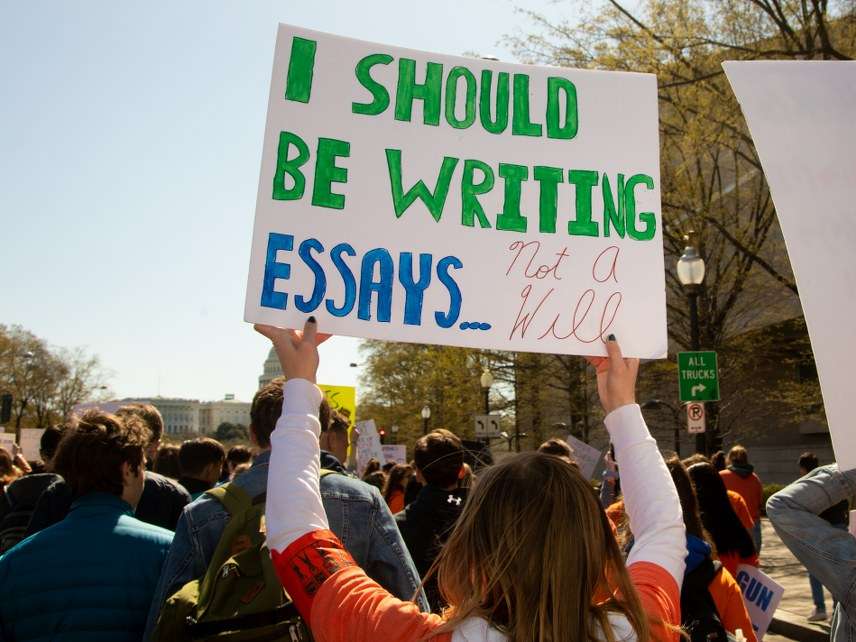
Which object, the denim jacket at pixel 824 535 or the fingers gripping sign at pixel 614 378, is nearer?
the fingers gripping sign at pixel 614 378

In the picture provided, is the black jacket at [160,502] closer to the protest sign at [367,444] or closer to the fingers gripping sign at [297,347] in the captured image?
the fingers gripping sign at [297,347]

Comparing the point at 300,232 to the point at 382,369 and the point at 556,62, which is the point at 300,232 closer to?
the point at 556,62

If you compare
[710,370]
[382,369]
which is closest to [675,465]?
[710,370]

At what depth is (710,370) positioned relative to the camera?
1287 centimetres

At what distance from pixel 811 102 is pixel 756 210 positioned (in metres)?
19.5

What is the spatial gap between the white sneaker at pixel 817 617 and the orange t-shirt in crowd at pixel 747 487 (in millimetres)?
1232

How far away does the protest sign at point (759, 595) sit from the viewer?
534 cm

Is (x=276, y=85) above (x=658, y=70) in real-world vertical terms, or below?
below

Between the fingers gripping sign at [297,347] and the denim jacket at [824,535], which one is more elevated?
the fingers gripping sign at [297,347]

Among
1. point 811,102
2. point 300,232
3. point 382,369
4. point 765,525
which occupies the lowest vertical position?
point 765,525

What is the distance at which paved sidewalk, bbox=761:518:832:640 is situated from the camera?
9.59 m

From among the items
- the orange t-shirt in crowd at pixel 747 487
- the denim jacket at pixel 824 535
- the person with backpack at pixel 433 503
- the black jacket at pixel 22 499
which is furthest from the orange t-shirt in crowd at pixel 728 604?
the orange t-shirt in crowd at pixel 747 487

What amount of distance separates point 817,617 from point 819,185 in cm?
884

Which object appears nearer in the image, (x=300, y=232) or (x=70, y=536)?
(x=300, y=232)
